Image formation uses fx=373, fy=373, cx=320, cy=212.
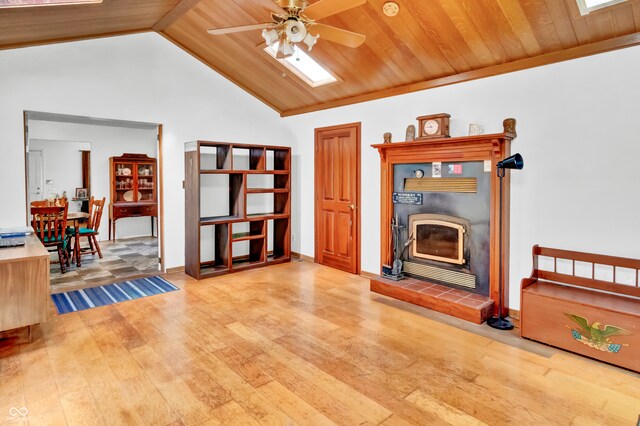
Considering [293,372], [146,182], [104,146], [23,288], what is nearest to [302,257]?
[293,372]

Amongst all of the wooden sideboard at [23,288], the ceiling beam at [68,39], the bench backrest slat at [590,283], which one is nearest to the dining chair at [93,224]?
the ceiling beam at [68,39]

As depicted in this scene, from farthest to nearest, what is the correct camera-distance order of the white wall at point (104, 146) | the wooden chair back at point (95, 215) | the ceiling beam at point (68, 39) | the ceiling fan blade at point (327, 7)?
the white wall at point (104, 146), the wooden chair back at point (95, 215), the ceiling beam at point (68, 39), the ceiling fan blade at point (327, 7)

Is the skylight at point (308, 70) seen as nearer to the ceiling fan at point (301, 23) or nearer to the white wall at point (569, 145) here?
the white wall at point (569, 145)

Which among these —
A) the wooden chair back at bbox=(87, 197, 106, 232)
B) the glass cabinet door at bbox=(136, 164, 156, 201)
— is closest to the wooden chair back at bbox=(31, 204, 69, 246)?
the wooden chair back at bbox=(87, 197, 106, 232)

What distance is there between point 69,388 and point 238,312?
1.60 m

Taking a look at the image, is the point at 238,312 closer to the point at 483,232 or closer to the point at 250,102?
the point at 483,232

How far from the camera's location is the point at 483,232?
3.78 metres

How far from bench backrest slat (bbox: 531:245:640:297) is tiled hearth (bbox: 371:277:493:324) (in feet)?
1.90

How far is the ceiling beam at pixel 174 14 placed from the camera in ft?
13.3

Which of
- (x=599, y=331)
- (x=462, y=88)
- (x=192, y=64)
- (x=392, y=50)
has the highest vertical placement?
(x=192, y=64)

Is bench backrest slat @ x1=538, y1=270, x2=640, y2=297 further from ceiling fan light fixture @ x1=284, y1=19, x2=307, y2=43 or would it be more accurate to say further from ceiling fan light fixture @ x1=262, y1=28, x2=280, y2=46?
ceiling fan light fixture @ x1=262, y1=28, x2=280, y2=46

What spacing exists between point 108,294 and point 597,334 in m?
4.81

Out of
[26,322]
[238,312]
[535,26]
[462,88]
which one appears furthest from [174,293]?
[535,26]

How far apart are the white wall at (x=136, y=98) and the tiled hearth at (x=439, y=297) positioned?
10.1 ft
